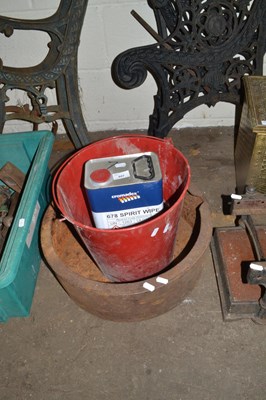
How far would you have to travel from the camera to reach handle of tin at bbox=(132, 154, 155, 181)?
897 mm

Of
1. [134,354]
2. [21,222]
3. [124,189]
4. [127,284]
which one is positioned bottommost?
[134,354]

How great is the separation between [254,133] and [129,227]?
50 centimetres

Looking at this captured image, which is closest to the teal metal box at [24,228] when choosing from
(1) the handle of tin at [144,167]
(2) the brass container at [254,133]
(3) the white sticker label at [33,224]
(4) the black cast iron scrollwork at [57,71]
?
(3) the white sticker label at [33,224]

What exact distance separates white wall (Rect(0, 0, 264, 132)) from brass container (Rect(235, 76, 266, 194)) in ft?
1.86

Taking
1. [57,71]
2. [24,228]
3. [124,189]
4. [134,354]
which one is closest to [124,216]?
[124,189]

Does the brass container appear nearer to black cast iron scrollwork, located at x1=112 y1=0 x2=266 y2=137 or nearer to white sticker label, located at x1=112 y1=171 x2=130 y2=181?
black cast iron scrollwork, located at x1=112 y1=0 x2=266 y2=137

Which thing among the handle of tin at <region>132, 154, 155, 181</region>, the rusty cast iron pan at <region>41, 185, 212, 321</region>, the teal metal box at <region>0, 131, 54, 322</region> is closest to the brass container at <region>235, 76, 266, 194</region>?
the rusty cast iron pan at <region>41, 185, 212, 321</region>

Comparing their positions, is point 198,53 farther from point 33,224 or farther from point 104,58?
point 33,224

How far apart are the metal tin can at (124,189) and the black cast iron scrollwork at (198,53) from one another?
0.56m

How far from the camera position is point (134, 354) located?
107 centimetres

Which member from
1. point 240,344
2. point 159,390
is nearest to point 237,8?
point 240,344

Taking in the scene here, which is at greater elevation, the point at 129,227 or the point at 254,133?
the point at 254,133

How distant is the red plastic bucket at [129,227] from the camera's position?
86cm

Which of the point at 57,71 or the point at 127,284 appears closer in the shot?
the point at 127,284
